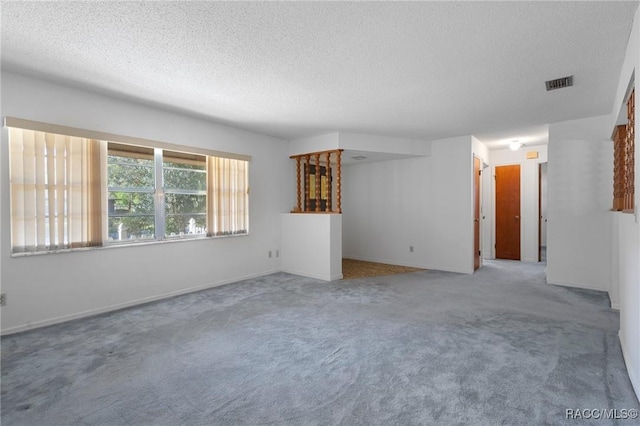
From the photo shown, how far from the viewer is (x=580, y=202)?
15.5 feet

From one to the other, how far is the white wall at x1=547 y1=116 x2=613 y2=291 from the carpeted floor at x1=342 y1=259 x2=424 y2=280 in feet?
7.84

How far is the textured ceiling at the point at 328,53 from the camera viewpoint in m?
2.10

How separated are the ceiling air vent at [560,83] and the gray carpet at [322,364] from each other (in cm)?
255

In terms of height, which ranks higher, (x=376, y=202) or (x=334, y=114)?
(x=334, y=114)

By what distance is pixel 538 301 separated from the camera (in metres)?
4.04

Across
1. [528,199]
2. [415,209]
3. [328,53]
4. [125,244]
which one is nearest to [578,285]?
[528,199]

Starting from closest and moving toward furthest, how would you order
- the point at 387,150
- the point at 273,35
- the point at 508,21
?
the point at 508,21
the point at 273,35
the point at 387,150

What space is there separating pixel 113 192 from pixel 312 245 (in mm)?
3088

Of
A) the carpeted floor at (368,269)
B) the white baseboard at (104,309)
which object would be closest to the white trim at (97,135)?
the white baseboard at (104,309)

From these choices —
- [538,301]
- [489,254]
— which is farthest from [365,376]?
[489,254]

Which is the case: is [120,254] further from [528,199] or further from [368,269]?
[528,199]

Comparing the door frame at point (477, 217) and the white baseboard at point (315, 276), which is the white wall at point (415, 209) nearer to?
the door frame at point (477, 217)

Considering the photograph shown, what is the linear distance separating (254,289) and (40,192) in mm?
2796

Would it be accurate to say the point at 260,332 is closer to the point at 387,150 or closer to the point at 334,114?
the point at 334,114
